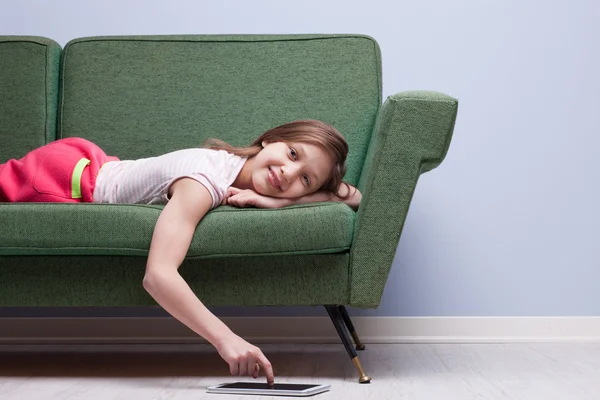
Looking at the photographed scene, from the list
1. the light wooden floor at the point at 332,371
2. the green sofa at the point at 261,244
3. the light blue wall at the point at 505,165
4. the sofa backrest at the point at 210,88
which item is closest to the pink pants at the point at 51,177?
the green sofa at the point at 261,244

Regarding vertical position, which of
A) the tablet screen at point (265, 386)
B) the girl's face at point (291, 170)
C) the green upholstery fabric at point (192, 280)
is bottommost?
the tablet screen at point (265, 386)

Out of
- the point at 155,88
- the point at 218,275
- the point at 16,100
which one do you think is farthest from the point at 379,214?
the point at 16,100

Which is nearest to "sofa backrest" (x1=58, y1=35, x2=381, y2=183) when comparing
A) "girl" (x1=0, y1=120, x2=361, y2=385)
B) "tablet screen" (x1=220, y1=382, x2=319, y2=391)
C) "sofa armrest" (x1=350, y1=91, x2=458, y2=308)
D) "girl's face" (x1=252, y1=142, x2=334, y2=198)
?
"girl" (x1=0, y1=120, x2=361, y2=385)

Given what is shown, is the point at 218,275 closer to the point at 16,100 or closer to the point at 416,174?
the point at 416,174

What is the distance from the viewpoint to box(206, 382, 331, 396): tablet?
1537 millimetres

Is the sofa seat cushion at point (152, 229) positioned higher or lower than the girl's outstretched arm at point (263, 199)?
lower

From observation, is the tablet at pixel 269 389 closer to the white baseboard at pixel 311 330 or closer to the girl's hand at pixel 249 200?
the girl's hand at pixel 249 200

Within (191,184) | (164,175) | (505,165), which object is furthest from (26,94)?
(505,165)

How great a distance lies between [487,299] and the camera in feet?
8.38

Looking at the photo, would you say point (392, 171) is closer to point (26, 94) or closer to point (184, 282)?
point (184, 282)

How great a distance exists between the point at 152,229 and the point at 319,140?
0.44m

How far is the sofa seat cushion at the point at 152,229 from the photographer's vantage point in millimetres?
1697

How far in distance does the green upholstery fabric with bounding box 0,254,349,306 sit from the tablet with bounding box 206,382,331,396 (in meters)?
0.20

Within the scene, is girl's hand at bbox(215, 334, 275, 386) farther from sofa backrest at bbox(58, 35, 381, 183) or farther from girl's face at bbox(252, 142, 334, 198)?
sofa backrest at bbox(58, 35, 381, 183)
